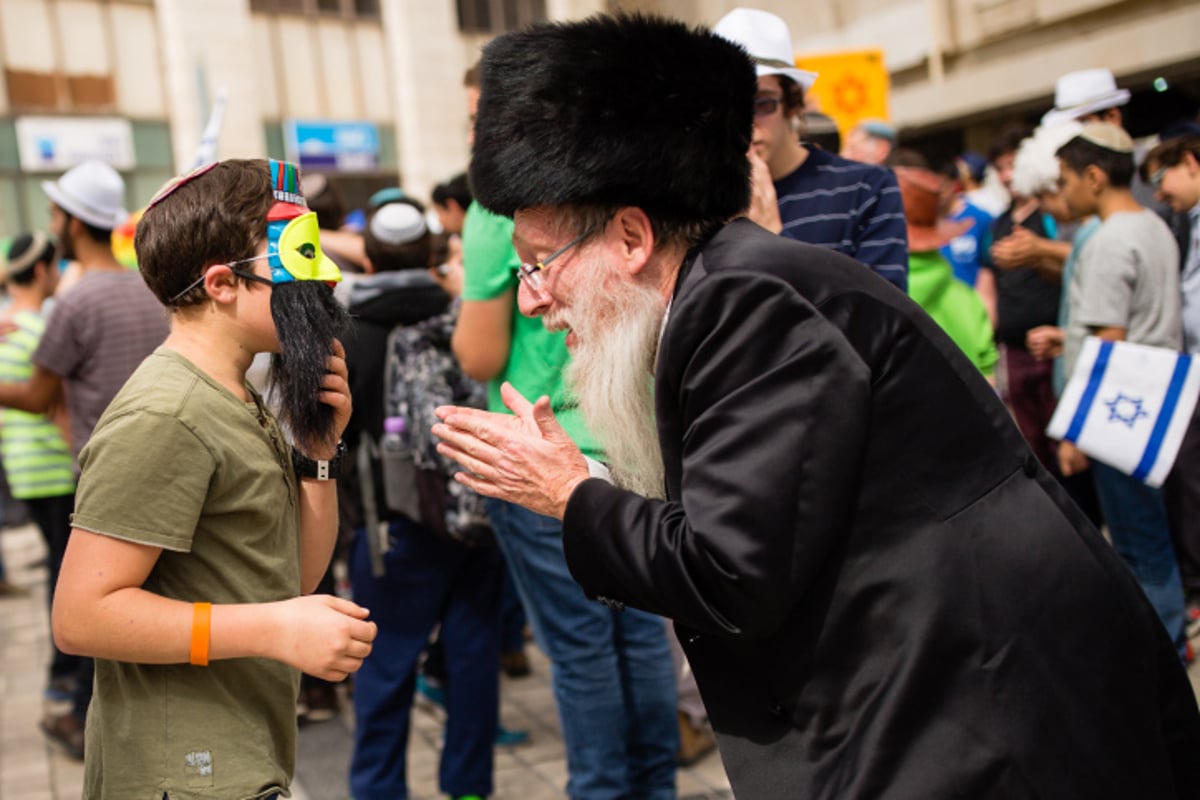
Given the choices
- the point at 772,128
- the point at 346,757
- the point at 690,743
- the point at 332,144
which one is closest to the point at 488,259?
the point at 772,128

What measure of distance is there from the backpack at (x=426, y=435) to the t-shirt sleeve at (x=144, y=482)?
5.37 feet

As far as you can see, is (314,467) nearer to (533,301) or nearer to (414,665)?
(533,301)

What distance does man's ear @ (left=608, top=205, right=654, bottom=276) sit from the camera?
1.76m

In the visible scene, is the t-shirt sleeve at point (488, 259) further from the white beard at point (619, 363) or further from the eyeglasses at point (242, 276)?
the white beard at point (619, 363)

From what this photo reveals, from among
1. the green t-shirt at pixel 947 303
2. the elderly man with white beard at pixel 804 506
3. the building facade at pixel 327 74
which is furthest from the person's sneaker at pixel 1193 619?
the building facade at pixel 327 74

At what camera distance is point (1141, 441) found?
13.2ft

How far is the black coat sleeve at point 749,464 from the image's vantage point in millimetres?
1494

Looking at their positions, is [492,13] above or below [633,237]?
above

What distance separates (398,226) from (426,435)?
80cm

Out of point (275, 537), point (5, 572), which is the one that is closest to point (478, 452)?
point (275, 537)

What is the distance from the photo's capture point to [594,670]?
3.26m

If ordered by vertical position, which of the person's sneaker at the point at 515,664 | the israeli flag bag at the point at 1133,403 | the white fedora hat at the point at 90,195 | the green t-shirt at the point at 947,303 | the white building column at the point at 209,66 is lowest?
the person's sneaker at the point at 515,664

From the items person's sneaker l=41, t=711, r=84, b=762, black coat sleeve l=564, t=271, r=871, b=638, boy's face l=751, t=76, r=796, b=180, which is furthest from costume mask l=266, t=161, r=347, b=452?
person's sneaker l=41, t=711, r=84, b=762

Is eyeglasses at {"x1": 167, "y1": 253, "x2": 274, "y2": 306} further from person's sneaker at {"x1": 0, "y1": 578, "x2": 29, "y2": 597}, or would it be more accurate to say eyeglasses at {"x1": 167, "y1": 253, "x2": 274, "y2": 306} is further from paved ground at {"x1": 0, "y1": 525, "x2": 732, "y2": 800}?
person's sneaker at {"x1": 0, "y1": 578, "x2": 29, "y2": 597}
